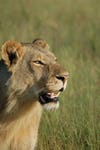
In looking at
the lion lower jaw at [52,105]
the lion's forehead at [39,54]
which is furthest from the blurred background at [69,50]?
the lion's forehead at [39,54]

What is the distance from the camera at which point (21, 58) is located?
15.6ft

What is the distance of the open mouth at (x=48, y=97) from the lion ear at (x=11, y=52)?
0.33 m

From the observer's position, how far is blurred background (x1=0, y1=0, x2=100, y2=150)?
16.8ft

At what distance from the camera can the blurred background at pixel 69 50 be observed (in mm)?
5129

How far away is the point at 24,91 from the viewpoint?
183 inches

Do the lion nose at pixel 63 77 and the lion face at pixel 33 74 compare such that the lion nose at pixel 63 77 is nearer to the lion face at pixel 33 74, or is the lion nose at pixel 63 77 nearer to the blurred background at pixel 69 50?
the lion face at pixel 33 74

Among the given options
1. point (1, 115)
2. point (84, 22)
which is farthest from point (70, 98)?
→ point (84, 22)

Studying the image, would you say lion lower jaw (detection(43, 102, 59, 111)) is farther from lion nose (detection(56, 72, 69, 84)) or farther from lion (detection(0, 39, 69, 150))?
lion nose (detection(56, 72, 69, 84))

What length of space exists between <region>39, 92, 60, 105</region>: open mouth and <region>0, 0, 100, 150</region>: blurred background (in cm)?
57

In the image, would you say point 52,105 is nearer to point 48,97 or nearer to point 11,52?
point 48,97

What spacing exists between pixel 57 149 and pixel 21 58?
813 mm

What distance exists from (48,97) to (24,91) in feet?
0.61

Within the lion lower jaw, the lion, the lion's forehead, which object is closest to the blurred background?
the lion

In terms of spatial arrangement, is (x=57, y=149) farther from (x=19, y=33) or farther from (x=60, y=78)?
(x=19, y=33)
